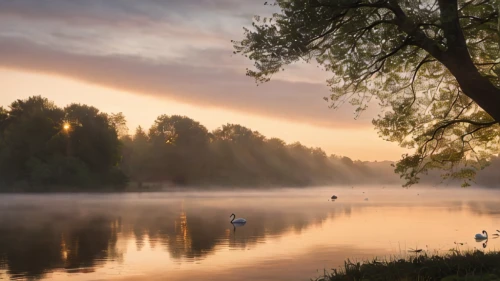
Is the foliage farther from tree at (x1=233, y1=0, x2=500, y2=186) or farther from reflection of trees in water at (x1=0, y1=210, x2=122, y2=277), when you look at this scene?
tree at (x1=233, y1=0, x2=500, y2=186)

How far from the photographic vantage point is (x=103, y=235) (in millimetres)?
37094

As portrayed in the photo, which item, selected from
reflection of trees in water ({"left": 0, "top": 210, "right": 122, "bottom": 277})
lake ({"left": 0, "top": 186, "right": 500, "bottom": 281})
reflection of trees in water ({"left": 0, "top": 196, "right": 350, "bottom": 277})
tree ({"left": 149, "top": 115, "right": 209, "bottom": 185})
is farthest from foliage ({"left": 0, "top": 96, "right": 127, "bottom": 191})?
reflection of trees in water ({"left": 0, "top": 210, "right": 122, "bottom": 277})

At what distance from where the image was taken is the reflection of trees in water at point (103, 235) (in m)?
25.9

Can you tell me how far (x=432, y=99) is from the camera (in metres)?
19.1

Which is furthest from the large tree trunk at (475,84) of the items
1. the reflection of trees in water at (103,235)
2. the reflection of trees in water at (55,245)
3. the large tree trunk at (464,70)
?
the reflection of trees in water at (55,245)

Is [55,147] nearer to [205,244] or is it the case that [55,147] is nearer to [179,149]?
[179,149]

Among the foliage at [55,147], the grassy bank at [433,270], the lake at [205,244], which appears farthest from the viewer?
the foliage at [55,147]

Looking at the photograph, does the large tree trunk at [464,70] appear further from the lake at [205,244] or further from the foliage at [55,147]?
the foliage at [55,147]

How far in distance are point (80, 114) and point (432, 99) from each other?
297 ft

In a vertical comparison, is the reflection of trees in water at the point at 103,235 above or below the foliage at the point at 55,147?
below

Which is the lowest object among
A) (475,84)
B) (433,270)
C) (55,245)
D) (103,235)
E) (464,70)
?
(55,245)

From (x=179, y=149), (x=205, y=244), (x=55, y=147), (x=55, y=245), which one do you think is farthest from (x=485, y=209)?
(x=179, y=149)

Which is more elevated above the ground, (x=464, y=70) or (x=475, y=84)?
(x=464, y=70)

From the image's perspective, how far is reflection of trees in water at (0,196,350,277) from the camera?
2593 cm
